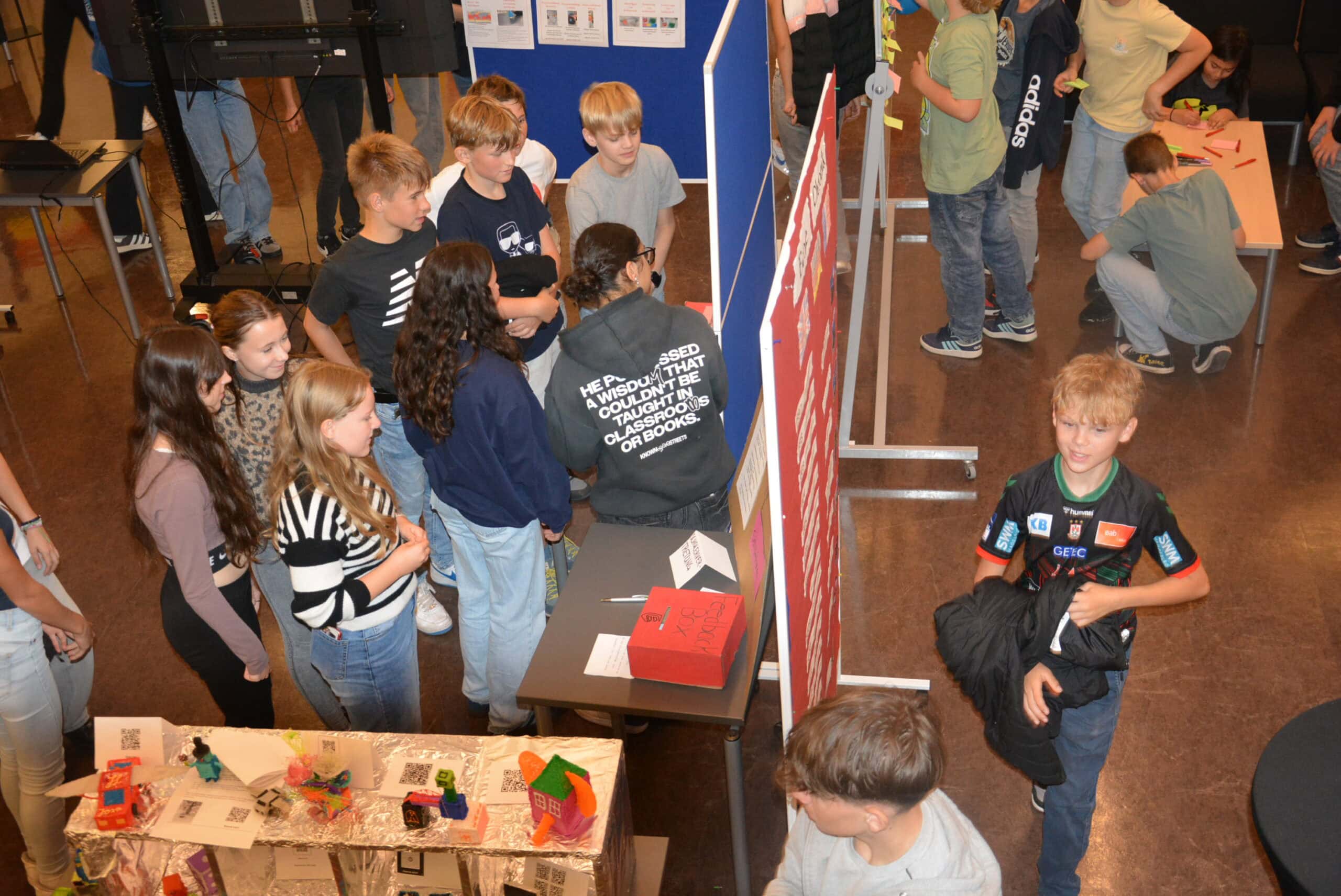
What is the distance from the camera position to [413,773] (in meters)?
2.48

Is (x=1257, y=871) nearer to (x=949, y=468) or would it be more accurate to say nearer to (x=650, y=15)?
(x=949, y=468)

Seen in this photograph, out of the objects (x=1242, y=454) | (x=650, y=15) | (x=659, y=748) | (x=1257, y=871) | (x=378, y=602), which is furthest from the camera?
(x=650, y=15)

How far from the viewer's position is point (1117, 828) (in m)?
3.25

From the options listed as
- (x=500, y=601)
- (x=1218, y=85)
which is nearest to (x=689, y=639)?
(x=500, y=601)

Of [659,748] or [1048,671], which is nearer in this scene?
[1048,671]

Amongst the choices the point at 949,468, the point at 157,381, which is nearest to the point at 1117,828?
the point at 949,468

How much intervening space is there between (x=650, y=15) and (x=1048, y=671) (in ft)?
16.4

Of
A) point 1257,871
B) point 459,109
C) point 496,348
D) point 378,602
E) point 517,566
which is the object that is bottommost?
point 1257,871

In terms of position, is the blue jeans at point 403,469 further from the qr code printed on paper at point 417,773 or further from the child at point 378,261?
the qr code printed on paper at point 417,773

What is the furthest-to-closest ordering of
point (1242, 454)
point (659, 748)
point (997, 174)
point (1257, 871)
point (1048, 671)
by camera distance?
point (997, 174) → point (1242, 454) → point (659, 748) → point (1257, 871) → point (1048, 671)

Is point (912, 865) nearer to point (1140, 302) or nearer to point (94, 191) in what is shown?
point (1140, 302)

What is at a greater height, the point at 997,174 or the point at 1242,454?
the point at 997,174

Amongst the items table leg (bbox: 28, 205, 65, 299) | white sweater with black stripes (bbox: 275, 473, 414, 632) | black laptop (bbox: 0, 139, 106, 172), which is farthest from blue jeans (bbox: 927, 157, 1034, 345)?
table leg (bbox: 28, 205, 65, 299)

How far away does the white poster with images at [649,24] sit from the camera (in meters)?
6.46
